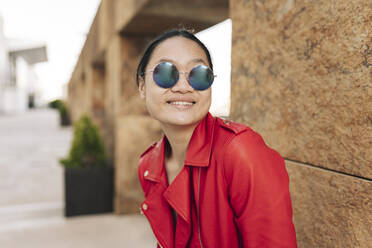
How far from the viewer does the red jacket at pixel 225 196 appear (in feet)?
3.50

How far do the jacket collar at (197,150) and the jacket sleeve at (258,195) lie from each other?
0.14 metres

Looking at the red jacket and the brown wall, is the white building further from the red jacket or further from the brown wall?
the red jacket

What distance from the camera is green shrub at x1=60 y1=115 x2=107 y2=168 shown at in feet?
16.0

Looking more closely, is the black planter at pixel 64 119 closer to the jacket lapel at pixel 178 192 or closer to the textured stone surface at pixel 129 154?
the textured stone surface at pixel 129 154

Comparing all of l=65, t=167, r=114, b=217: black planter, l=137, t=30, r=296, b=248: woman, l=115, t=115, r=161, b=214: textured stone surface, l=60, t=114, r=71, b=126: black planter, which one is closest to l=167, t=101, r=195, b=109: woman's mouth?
l=137, t=30, r=296, b=248: woman

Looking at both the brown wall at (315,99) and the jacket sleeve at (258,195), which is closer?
the jacket sleeve at (258,195)

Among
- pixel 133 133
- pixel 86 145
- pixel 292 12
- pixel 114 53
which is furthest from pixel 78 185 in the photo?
pixel 292 12

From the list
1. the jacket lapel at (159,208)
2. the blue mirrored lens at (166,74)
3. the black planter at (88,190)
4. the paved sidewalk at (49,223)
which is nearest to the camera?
the blue mirrored lens at (166,74)

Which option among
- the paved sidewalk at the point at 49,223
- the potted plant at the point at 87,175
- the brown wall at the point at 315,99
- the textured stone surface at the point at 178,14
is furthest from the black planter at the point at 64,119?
the brown wall at the point at 315,99

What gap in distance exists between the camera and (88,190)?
15.6ft

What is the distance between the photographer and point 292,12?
1515 millimetres

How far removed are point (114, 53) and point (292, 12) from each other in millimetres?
4001

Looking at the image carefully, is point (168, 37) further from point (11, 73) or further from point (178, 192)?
point (11, 73)

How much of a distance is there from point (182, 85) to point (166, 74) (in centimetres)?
9
